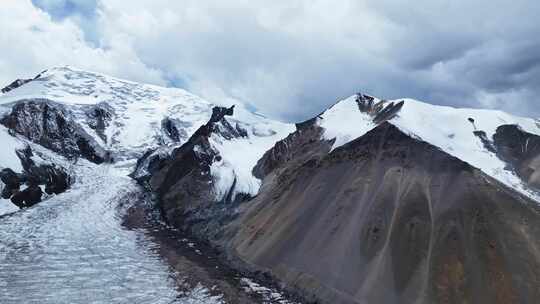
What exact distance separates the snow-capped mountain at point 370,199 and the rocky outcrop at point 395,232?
0.12m

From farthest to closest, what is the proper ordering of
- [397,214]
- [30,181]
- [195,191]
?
[30,181] → [195,191] → [397,214]

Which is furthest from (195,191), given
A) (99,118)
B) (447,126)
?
(99,118)

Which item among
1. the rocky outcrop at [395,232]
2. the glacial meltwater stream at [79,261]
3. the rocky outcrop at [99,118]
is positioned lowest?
the glacial meltwater stream at [79,261]

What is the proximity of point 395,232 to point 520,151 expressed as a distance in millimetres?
22095

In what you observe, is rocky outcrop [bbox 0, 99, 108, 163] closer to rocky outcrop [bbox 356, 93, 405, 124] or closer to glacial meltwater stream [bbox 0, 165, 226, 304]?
glacial meltwater stream [bbox 0, 165, 226, 304]

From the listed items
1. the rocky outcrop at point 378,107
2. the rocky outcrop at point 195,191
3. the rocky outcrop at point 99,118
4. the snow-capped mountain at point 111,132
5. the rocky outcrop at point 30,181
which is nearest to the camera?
the rocky outcrop at point 378,107

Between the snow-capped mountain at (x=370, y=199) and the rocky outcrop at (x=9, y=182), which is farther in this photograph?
the rocky outcrop at (x=9, y=182)

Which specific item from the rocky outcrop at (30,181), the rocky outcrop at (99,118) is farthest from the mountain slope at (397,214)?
the rocky outcrop at (99,118)

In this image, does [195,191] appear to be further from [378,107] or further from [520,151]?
[520,151]

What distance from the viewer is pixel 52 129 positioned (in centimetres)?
14212

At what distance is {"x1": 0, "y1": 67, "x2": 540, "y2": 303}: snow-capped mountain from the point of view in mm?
34938

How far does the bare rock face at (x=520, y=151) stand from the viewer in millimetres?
48562

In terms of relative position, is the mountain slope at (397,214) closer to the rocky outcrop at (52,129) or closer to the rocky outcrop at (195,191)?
the rocky outcrop at (195,191)

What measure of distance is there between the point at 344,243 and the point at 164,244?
76.2 feet
